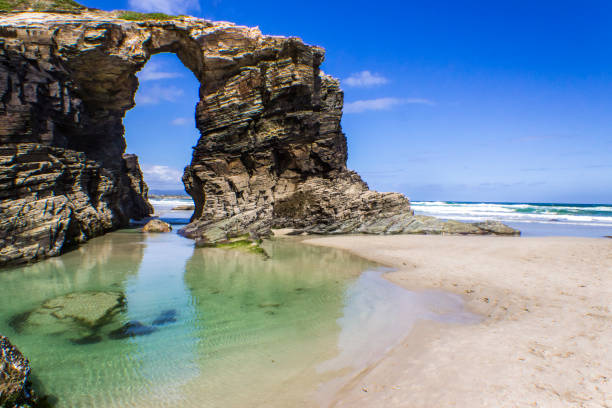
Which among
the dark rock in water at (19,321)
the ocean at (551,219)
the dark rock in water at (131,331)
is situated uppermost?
the ocean at (551,219)

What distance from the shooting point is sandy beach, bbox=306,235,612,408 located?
12.8 ft

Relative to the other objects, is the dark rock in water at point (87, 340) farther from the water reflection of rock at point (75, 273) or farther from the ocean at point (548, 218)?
the ocean at point (548, 218)

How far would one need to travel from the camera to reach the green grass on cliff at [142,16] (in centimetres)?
2347

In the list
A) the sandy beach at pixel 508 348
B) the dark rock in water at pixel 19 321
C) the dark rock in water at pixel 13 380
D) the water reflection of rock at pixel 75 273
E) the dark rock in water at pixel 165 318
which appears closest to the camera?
the dark rock in water at pixel 13 380

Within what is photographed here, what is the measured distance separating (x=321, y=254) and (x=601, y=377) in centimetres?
1194

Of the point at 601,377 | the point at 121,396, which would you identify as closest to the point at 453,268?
the point at 601,377

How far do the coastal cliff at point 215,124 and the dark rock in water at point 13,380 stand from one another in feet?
46.7

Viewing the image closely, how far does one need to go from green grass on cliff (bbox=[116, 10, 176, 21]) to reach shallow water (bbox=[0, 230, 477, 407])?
1986 cm

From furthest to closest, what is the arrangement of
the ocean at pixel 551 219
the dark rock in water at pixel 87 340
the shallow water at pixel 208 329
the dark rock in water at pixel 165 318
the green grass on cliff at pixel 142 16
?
the ocean at pixel 551 219 < the green grass on cliff at pixel 142 16 < the dark rock in water at pixel 165 318 < the dark rock in water at pixel 87 340 < the shallow water at pixel 208 329

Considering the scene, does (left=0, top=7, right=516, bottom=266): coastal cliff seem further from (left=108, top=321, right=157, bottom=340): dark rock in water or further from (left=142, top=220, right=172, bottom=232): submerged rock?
(left=108, top=321, right=157, bottom=340): dark rock in water

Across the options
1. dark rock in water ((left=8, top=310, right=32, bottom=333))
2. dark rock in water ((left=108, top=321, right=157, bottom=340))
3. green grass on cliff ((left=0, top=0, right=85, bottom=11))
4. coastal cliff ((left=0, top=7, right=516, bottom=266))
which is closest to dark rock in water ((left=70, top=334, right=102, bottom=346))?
dark rock in water ((left=108, top=321, right=157, bottom=340))

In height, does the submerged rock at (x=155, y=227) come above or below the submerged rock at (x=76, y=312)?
above

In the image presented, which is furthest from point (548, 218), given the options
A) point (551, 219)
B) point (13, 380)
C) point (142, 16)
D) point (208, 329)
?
point (13, 380)

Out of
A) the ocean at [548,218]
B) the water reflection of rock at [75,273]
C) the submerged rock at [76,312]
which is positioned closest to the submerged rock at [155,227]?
the water reflection of rock at [75,273]
